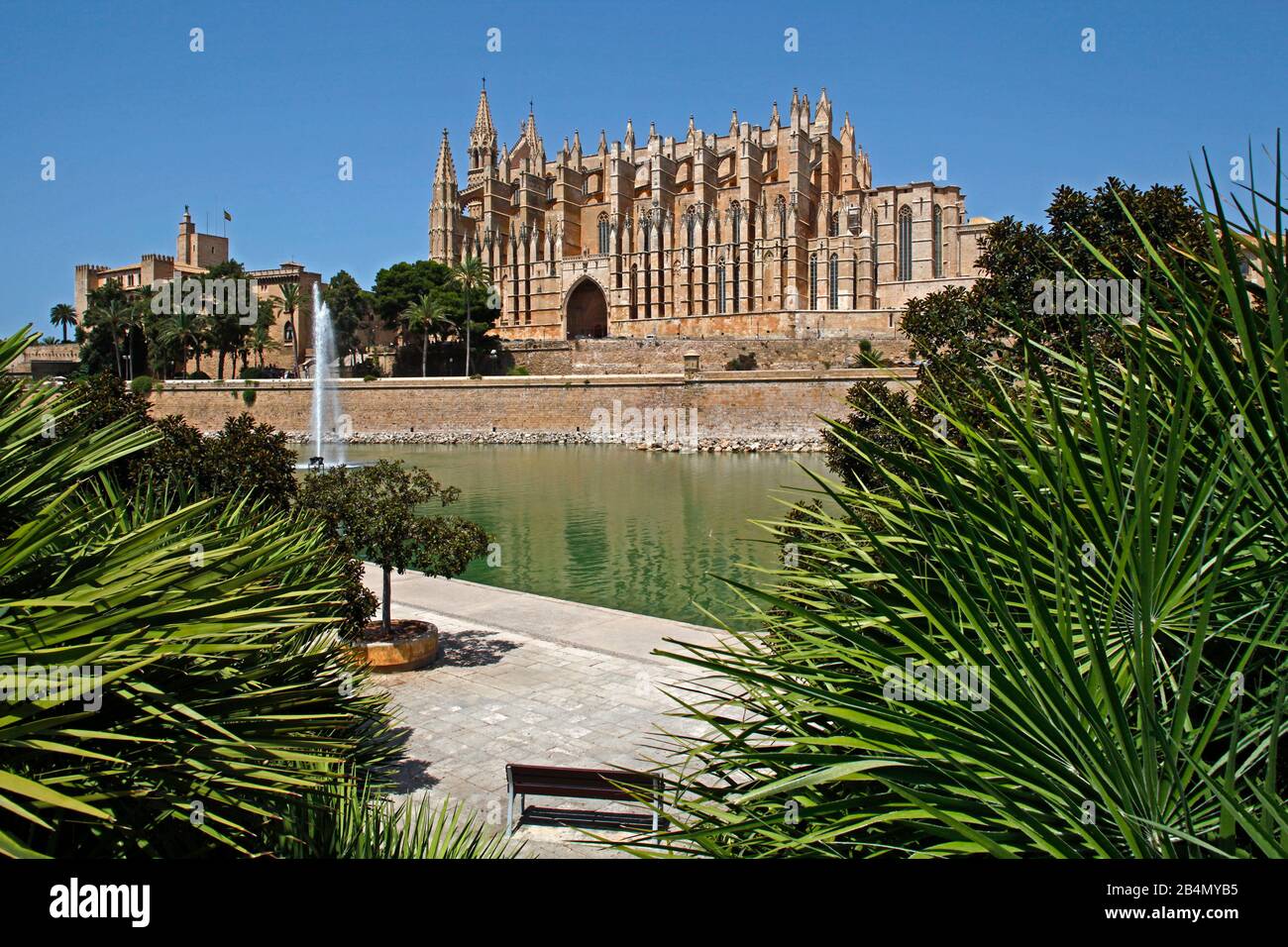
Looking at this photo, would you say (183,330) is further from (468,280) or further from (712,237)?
(712,237)

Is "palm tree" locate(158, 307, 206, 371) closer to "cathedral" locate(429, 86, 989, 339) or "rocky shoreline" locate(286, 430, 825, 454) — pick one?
"rocky shoreline" locate(286, 430, 825, 454)

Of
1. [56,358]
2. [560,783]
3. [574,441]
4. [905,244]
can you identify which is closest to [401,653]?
[560,783]

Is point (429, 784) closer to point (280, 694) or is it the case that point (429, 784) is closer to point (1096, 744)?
point (280, 694)


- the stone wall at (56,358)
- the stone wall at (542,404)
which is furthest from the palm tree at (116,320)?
the stone wall at (56,358)

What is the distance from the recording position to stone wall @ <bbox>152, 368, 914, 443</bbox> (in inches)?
1623

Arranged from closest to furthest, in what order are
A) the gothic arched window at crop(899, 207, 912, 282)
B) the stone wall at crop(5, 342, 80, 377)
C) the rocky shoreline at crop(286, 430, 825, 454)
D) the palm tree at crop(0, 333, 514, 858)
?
the palm tree at crop(0, 333, 514, 858)
the rocky shoreline at crop(286, 430, 825, 454)
the gothic arched window at crop(899, 207, 912, 282)
the stone wall at crop(5, 342, 80, 377)

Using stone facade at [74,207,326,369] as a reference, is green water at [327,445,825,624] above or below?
below

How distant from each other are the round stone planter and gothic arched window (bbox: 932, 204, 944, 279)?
4793cm

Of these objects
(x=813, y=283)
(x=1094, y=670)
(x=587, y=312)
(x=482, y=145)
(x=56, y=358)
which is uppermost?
(x=482, y=145)

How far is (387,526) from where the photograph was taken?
9312 millimetres

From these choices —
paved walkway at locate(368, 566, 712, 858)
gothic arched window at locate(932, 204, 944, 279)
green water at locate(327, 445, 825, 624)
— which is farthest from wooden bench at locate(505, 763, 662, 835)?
gothic arched window at locate(932, 204, 944, 279)

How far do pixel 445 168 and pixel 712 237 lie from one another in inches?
875
